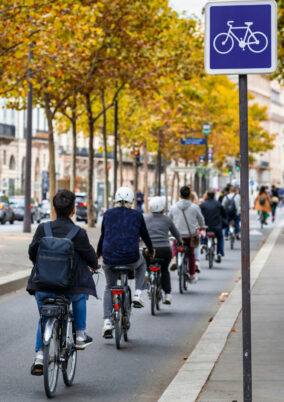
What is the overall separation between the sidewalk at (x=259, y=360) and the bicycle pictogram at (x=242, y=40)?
2.42 m

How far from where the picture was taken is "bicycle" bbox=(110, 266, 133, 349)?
34.2 feet

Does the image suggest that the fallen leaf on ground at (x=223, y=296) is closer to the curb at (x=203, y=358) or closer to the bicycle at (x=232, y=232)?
the curb at (x=203, y=358)

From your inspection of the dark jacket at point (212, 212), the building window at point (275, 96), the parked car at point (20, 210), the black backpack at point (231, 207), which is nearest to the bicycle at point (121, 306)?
the dark jacket at point (212, 212)

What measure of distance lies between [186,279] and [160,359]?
7.05 metres

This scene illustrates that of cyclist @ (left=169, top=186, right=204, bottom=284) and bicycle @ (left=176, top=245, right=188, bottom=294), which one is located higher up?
cyclist @ (left=169, top=186, right=204, bottom=284)

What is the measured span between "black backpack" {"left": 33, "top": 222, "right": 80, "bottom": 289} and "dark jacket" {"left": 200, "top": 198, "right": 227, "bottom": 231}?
14.3 metres

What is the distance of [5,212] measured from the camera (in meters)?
Answer: 51.5

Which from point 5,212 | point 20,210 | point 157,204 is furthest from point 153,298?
point 20,210

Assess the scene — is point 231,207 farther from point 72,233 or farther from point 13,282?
point 72,233

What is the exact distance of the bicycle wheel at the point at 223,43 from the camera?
21.4 feet

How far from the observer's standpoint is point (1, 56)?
25.1m

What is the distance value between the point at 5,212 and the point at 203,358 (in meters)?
42.8

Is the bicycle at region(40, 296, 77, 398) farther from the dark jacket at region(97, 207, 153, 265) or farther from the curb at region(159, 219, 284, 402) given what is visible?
the dark jacket at region(97, 207, 153, 265)

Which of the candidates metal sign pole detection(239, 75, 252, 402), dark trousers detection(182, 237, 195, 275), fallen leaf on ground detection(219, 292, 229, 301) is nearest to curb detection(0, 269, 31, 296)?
dark trousers detection(182, 237, 195, 275)
